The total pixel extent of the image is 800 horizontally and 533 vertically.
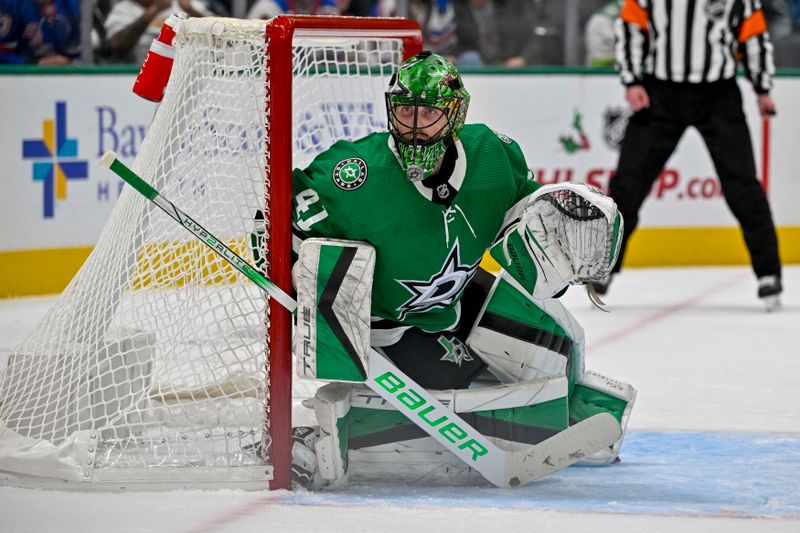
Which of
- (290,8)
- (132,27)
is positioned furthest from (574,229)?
(290,8)

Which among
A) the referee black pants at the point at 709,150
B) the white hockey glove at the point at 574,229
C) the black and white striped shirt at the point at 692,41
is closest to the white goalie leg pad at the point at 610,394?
the white hockey glove at the point at 574,229

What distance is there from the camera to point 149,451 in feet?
8.39

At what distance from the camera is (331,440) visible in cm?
245

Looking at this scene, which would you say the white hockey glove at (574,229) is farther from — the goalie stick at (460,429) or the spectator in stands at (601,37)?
the spectator in stands at (601,37)

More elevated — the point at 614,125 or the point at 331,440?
the point at 614,125

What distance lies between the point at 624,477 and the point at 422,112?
793mm

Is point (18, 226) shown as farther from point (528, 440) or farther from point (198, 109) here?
point (528, 440)

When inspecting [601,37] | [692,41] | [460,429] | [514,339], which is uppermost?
[601,37]

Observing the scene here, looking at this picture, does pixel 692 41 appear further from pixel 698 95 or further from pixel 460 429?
pixel 460 429

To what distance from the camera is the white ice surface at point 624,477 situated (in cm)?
223

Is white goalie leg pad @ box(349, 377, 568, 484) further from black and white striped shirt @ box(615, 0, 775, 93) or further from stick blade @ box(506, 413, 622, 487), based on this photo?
black and white striped shirt @ box(615, 0, 775, 93)

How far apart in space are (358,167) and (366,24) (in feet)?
1.14

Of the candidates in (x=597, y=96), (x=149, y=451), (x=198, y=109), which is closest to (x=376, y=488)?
(x=149, y=451)

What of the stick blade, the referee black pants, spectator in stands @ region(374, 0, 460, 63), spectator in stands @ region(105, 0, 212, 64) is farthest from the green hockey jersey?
spectator in stands @ region(374, 0, 460, 63)
